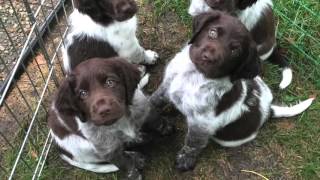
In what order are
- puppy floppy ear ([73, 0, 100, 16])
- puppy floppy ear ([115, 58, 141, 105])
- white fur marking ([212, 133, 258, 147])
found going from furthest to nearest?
1. white fur marking ([212, 133, 258, 147])
2. puppy floppy ear ([73, 0, 100, 16])
3. puppy floppy ear ([115, 58, 141, 105])

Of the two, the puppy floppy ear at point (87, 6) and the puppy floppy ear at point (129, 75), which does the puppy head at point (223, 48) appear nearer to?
the puppy floppy ear at point (129, 75)

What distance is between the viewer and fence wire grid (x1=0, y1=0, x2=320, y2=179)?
175 inches

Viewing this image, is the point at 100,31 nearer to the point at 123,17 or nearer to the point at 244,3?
the point at 123,17

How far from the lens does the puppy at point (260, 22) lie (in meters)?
4.40

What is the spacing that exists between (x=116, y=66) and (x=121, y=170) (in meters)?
1.16

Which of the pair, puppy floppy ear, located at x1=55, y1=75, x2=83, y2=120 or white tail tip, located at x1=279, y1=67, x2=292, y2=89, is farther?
white tail tip, located at x1=279, y1=67, x2=292, y2=89

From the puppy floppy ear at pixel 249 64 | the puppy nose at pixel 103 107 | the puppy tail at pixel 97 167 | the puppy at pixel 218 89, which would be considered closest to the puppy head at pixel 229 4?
the puppy at pixel 218 89

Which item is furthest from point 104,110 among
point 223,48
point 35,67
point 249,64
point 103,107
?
point 35,67

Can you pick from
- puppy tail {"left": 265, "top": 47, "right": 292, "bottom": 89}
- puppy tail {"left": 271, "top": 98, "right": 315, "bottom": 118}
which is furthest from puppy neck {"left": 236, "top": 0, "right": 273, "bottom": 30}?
puppy tail {"left": 271, "top": 98, "right": 315, "bottom": 118}

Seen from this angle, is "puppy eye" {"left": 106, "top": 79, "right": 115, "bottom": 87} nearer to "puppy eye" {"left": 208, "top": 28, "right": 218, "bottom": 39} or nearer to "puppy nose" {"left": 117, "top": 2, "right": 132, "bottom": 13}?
"puppy eye" {"left": 208, "top": 28, "right": 218, "bottom": 39}

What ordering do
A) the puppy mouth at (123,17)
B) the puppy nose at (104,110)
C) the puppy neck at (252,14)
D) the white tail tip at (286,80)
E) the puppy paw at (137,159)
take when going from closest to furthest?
the puppy nose at (104,110) → the puppy mouth at (123,17) → the puppy paw at (137,159) → the puppy neck at (252,14) → the white tail tip at (286,80)

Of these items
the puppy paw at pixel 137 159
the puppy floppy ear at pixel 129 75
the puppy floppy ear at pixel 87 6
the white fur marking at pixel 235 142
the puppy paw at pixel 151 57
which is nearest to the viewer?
the puppy floppy ear at pixel 129 75

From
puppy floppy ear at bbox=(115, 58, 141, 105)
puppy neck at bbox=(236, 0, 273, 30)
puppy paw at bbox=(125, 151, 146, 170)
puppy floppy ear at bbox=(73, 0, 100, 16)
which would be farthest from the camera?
puppy neck at bbox=(236, 0, 273, 30)

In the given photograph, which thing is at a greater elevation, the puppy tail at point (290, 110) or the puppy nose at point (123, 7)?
the puppy nose at point (123, 7)
